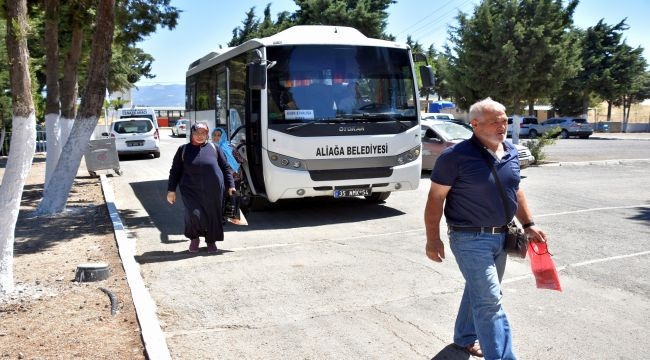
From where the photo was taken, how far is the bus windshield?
9461 mm

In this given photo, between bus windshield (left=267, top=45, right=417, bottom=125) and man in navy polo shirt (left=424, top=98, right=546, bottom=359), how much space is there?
5.81 metres

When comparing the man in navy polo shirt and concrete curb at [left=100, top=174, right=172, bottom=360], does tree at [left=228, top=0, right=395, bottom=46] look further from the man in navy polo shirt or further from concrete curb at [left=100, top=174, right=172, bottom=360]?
the man in navy polo shirt

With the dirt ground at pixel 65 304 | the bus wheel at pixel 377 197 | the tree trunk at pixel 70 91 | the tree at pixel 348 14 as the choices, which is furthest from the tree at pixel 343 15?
the dirt ground at pixel 65 304

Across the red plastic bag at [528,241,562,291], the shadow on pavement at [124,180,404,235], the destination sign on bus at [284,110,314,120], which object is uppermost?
the destination sign on bus at [284,110,314,120]

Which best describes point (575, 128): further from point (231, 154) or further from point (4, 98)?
point (231, 154)

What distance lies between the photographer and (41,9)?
13430mm

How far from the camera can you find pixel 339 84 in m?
9.70

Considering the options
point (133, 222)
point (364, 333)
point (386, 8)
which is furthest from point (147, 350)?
point (386, 8)

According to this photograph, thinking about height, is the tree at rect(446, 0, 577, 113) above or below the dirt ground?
above

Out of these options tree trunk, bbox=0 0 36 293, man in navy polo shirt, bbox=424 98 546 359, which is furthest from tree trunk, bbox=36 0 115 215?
man in navy polo shirt, bbox=424 98 546 359

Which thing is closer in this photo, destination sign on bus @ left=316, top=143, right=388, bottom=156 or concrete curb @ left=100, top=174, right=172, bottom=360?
concrete curb @ left=100, top=174, right=172, bottom=360

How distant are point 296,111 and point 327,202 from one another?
2908 millimetres

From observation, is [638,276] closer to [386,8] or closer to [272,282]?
[272,282]

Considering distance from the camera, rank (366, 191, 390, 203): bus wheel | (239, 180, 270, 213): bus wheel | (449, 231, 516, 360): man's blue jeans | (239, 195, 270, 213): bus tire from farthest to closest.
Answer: (366, 191, 390, 203): bus wheel → (239, 195, 270, 213): bus tire → (239, 180, 270, 213): bus wheel → (449, 231, 516, 360): man's blue jeans
